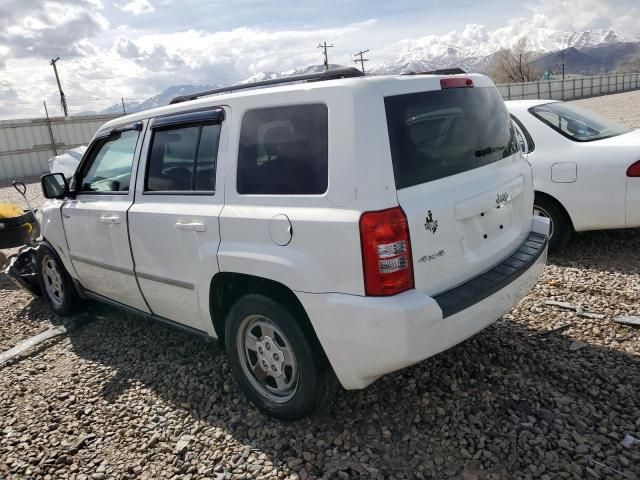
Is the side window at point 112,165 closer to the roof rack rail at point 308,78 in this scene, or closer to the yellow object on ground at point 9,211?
the roof rack rail at point 308,78

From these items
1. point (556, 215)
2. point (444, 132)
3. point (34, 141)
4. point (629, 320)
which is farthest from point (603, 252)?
point (34, 141)

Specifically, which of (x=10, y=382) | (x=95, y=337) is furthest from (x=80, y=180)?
(x=10, y=382)

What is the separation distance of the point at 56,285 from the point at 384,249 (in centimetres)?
403

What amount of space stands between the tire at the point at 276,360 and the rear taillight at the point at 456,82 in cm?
149

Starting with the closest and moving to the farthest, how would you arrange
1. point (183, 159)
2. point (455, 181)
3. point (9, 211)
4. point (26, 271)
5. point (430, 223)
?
point (430, 223) < point (455, 181) < point (183, 159) < point (26, 271) < point (9, 211)

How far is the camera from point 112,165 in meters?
4.09

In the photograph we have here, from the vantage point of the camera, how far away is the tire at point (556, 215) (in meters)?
5.01

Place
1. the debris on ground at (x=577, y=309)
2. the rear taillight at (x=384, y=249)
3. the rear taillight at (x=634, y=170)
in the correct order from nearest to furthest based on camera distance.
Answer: the rear taillight at (x=384, y=249) < the debris on ground at (x=577, y=309) < the rear taillight at (x=634, y=170)

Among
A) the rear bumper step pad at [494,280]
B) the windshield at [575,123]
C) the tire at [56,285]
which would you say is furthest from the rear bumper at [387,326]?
the tire at [56,285]

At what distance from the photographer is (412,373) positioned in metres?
3.37

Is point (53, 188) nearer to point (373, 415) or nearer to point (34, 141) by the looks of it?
point (373, 415)

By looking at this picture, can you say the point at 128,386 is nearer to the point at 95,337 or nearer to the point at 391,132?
the point at 95,337

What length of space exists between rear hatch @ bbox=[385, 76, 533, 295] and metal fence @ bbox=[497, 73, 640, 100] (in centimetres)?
3846

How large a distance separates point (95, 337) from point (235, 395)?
1.85 m
